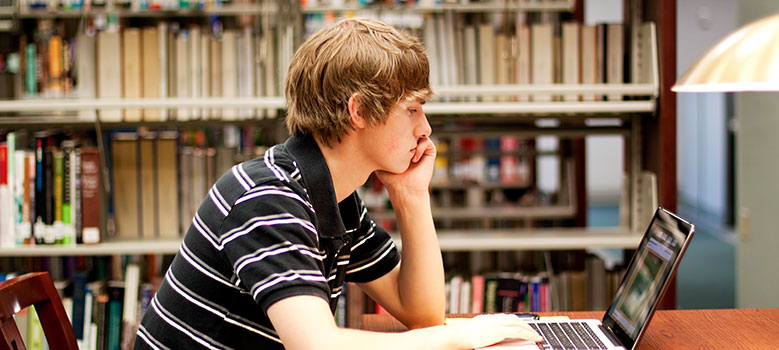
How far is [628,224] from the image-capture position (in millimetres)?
2430

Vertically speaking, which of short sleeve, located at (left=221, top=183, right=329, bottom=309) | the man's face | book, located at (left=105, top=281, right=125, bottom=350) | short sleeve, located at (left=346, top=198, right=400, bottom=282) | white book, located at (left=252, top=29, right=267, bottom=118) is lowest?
book, located at (left=105, top=281, right=125, bottom=350)

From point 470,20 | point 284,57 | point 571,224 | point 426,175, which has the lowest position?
point 571,224

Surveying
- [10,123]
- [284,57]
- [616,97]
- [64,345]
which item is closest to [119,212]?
[10,123]

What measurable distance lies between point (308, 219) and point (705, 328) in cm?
74

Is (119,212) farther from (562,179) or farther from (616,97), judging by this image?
(562,179)

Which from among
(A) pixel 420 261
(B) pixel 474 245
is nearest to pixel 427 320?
(A) pixel 420 261

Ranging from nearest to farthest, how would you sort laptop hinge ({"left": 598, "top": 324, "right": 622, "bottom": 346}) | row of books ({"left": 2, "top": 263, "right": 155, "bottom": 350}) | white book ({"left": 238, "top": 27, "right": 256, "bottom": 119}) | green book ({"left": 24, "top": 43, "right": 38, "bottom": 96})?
laptop hinge ({"left": 598, "top": 324, "right": 622, "bottom": 346}), row of books ({"left": 2, "top": 263, "right": 155, "bottom": 350}), white book ({"left": 238, "top": 27, "right": 256, "bottom": 119}), green book ({"left": 24, "top": 43, "right": 38, "bottom": 96})

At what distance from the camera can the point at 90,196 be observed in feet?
7.32

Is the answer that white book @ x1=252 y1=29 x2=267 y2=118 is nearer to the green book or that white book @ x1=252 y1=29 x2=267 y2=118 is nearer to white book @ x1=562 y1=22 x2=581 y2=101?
white book @ x1=562 y1=22 x2=581 y2=101

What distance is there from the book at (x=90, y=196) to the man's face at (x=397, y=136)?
1.32 meters

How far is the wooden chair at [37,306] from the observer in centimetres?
116

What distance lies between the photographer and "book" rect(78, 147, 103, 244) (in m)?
2.22

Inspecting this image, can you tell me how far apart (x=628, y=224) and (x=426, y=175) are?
4.35 feet

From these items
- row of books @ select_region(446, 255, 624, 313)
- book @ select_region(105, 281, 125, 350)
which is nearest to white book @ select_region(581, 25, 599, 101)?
row of books @ select_region(446, 255, 624, 313)
